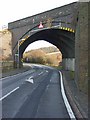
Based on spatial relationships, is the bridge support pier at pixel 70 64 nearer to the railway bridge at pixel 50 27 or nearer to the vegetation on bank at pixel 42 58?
the railway bridge at pixel 50 27

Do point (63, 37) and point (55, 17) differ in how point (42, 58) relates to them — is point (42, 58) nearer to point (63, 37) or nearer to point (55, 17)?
point (63, 37)

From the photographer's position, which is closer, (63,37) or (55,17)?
(55,17)

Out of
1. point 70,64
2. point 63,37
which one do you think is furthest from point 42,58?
point 63,37

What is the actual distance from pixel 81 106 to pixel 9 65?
37278 millimetres

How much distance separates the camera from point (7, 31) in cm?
4950

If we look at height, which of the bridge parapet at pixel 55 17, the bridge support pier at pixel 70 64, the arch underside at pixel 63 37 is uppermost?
the bridge parapet at pixel 55 17

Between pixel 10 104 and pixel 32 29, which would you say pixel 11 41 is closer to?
pixel 32 29

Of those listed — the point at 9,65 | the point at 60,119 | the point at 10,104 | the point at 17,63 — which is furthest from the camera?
the point at 17,63

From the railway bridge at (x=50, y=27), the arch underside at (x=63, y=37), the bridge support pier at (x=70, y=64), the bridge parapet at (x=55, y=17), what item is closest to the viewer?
the bridge parapet at (x=55, y=17)

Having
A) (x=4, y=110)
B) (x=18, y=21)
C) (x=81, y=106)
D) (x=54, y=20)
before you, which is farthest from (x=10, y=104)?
(x=18, y=21)

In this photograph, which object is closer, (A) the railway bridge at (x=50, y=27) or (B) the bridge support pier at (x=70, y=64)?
(A) the railway bridge at (x=50, y=27)

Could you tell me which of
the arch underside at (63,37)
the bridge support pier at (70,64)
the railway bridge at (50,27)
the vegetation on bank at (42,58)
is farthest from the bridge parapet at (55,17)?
the vegetation on bank at (42,58)

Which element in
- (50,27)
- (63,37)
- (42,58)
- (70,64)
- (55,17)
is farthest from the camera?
(42,58)

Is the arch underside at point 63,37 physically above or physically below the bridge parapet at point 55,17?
below
